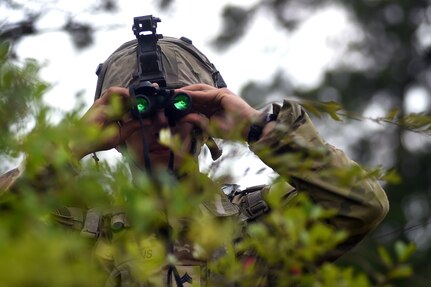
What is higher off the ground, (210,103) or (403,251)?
(403,251)

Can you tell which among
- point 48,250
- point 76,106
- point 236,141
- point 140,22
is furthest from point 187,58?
point 48,250

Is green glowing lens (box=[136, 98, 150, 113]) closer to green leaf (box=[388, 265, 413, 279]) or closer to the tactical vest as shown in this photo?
the tactical vest

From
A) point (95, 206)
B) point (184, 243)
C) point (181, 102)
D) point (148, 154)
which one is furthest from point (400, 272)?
point (181, 102)

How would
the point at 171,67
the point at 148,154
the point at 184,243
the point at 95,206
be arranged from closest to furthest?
the point at 95,206 → the point at 148,154 → the point at 184,243 → the point at 171,67

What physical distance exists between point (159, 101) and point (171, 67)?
1.58 feet

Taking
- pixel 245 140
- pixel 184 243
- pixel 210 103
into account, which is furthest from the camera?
pixel 210 103

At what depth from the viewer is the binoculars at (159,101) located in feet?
8.50

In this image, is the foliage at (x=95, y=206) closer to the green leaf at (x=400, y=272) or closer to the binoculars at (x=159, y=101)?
the green leaf at (x=400, y=272)

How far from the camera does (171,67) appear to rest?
3.10 metres

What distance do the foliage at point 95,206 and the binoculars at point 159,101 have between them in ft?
3.78

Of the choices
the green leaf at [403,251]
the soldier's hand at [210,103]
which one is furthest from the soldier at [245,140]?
the green leaf at [403,251]

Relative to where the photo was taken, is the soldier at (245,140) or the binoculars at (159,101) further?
the binoculars at (159,101)

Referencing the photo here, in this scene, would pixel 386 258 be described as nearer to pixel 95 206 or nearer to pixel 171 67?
pixel 95 206

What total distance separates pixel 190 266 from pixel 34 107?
133 centimetres
